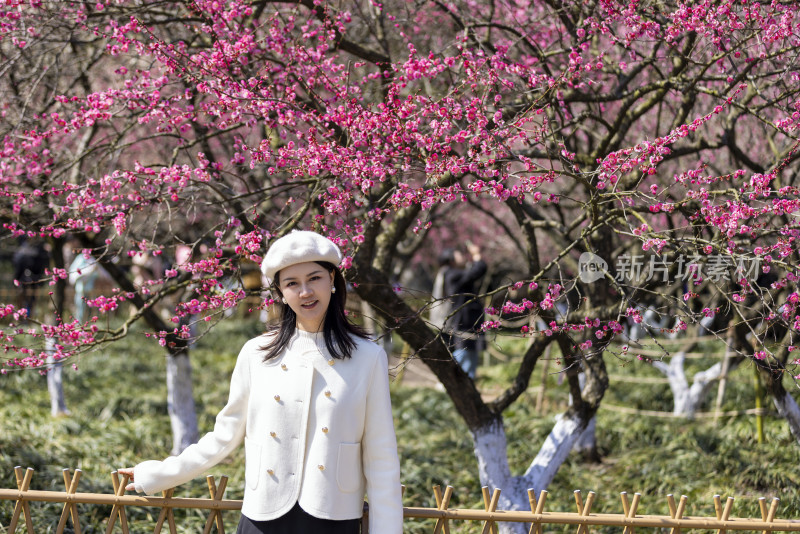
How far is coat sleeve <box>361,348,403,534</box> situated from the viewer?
2.54 metres

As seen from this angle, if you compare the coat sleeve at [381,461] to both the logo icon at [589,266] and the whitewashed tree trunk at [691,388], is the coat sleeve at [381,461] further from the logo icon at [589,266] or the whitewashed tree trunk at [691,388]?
the whitewashed tree trunk at [691,388]

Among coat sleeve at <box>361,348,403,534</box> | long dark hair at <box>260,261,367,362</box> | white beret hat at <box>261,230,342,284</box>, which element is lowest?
coat sleeve at <box>361,348,403,534</box>

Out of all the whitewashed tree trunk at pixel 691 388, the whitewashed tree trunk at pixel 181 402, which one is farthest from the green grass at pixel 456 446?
the whitewashed tree trunk at pixel 181 402

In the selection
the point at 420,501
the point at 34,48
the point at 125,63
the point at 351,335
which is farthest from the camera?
the point at 125,63

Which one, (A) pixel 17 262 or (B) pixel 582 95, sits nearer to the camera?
(B) pixel 582 95

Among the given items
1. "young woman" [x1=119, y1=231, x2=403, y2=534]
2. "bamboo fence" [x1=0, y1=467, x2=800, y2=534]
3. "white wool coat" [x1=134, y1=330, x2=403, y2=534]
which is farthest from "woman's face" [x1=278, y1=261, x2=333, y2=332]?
"bamboo fence" [x1=0, y1=467, x2=800, y2=534]

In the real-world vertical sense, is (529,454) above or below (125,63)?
below

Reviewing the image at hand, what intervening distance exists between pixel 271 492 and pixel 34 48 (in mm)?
3606

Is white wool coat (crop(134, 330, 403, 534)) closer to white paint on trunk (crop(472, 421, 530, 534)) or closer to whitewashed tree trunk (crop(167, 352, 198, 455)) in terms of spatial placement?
white paint on trunk (crop(472, 421, 530, 534))

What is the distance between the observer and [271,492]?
2.59 meters

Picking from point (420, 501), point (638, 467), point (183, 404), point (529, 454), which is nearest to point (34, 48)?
point (183, 404)

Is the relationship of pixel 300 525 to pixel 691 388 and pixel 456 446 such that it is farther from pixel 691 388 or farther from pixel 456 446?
pixel 691 388

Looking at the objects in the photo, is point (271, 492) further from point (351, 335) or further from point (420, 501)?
point (420, 501)

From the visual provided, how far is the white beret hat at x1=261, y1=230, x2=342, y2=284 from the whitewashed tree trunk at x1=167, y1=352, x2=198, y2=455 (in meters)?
4.09
